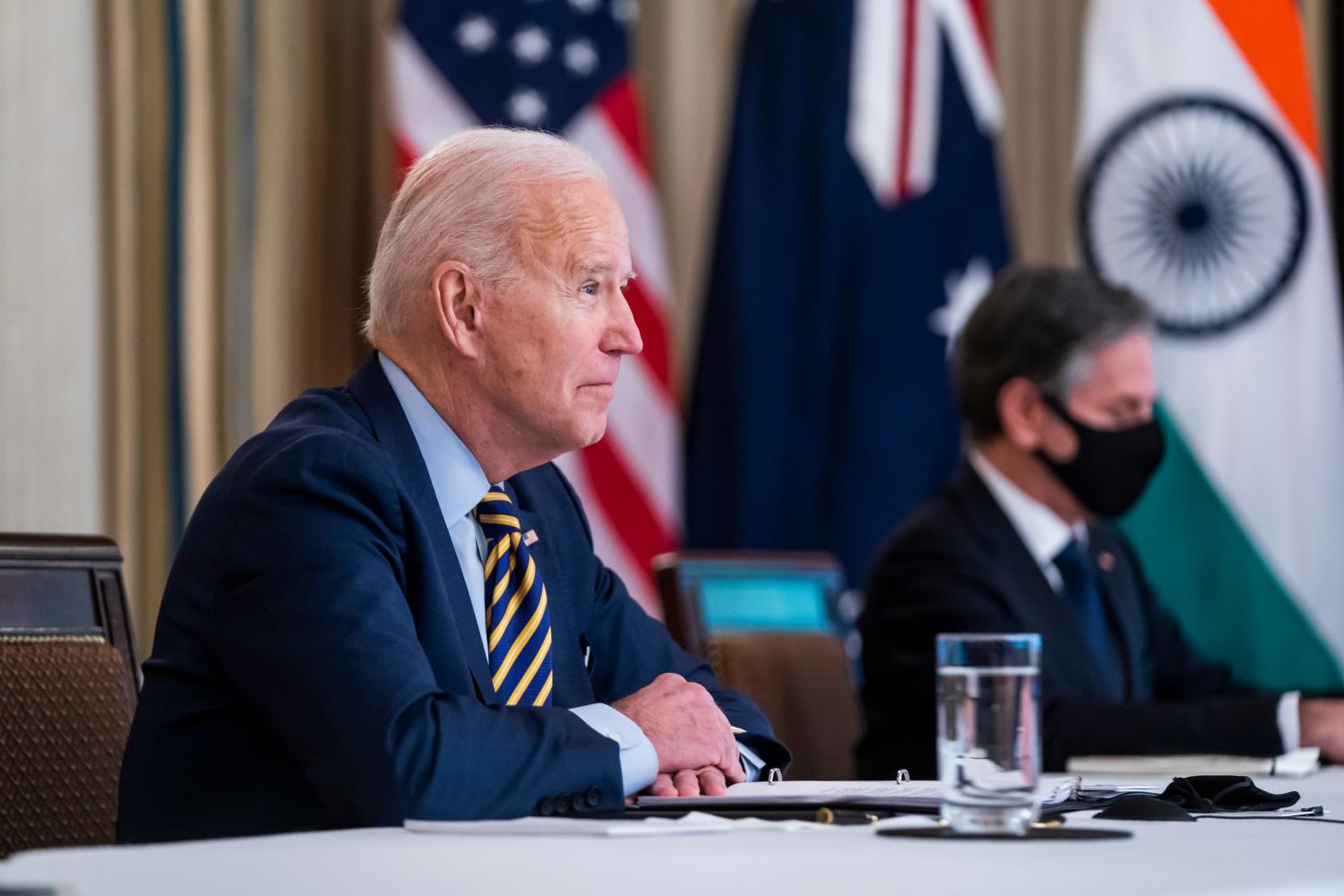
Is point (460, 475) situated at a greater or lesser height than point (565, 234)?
lesser

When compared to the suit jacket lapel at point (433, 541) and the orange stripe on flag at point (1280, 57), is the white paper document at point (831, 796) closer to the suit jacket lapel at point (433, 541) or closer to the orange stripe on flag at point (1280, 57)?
the suit jacket lapel at point (433, 541)

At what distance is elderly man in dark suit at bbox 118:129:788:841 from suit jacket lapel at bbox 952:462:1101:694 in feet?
2.82

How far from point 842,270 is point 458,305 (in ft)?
8.37

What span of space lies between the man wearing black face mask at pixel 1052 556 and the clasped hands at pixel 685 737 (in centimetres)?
106

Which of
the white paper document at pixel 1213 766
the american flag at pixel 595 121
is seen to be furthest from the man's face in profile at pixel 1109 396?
the american flag at pixel 595 121

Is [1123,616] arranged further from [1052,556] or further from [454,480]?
[454,480]

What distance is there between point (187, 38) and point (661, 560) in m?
1.56

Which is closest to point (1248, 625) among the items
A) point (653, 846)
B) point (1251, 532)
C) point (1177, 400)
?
point (1251, 532)

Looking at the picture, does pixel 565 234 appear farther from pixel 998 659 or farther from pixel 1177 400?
pixel 1177 400

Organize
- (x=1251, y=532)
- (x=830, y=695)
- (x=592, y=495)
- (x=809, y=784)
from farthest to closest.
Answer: (x=1251, y=532) → (x=592, y=495) → (x=830, y=695) → (x=809, y=784)

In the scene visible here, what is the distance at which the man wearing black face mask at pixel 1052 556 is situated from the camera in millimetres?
2742

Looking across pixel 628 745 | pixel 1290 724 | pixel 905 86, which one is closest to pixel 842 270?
pixel 905 86

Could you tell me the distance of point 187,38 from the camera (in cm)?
348

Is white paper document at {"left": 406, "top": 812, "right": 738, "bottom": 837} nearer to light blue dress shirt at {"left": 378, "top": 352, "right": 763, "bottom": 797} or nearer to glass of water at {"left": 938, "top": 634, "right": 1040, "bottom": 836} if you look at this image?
glass of water at {"left": 938, "top": 634, "right": 1040, "bottom": 836}
